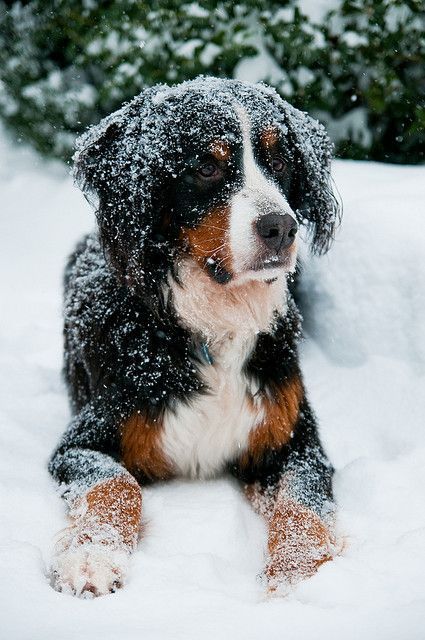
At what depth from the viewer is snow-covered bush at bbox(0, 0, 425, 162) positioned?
219 inches

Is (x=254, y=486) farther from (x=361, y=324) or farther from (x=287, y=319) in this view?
(x=361, y=324)

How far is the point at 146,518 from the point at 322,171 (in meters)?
1.74

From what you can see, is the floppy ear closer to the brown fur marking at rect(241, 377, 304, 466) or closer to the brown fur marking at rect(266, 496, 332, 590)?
the brown fur marking at rect(241, 377, 304, 466)

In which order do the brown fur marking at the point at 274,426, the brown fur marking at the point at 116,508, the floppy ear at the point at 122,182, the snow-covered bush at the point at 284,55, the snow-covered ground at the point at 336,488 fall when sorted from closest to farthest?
the snow-covered ground at the point at 336,488
the brown fur marking at the point at 116,508
the floppy ear at the point at 122,182
the brown fur marking at the point at 274,426
the snow-covered bush at the point at 284,55

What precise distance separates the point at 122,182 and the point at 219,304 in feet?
2.14

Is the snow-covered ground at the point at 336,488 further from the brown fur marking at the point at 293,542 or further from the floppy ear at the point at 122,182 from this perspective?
the floppy ear at the point at 122,182

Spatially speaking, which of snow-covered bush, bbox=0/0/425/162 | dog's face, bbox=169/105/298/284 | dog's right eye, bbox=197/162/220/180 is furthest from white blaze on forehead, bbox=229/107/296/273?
snow-covered bush, bbox=0/0/425/162

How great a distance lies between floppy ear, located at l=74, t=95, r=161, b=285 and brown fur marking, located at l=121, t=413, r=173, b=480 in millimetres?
593

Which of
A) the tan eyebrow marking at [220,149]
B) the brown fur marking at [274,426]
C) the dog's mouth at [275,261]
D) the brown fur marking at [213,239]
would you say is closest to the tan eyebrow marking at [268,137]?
the tan eyebrow marking at [220,149]

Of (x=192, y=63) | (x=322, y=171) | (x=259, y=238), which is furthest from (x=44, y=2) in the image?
(x=259, y=238)

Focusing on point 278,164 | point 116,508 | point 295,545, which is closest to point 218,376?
point 116,508

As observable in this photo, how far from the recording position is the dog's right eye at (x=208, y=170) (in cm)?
309

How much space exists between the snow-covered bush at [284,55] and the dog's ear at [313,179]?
6.69ft

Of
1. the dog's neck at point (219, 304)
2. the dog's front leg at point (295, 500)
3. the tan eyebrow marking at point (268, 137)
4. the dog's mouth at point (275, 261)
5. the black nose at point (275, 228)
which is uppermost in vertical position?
the tan eyebrow marking at point (268, 137)
